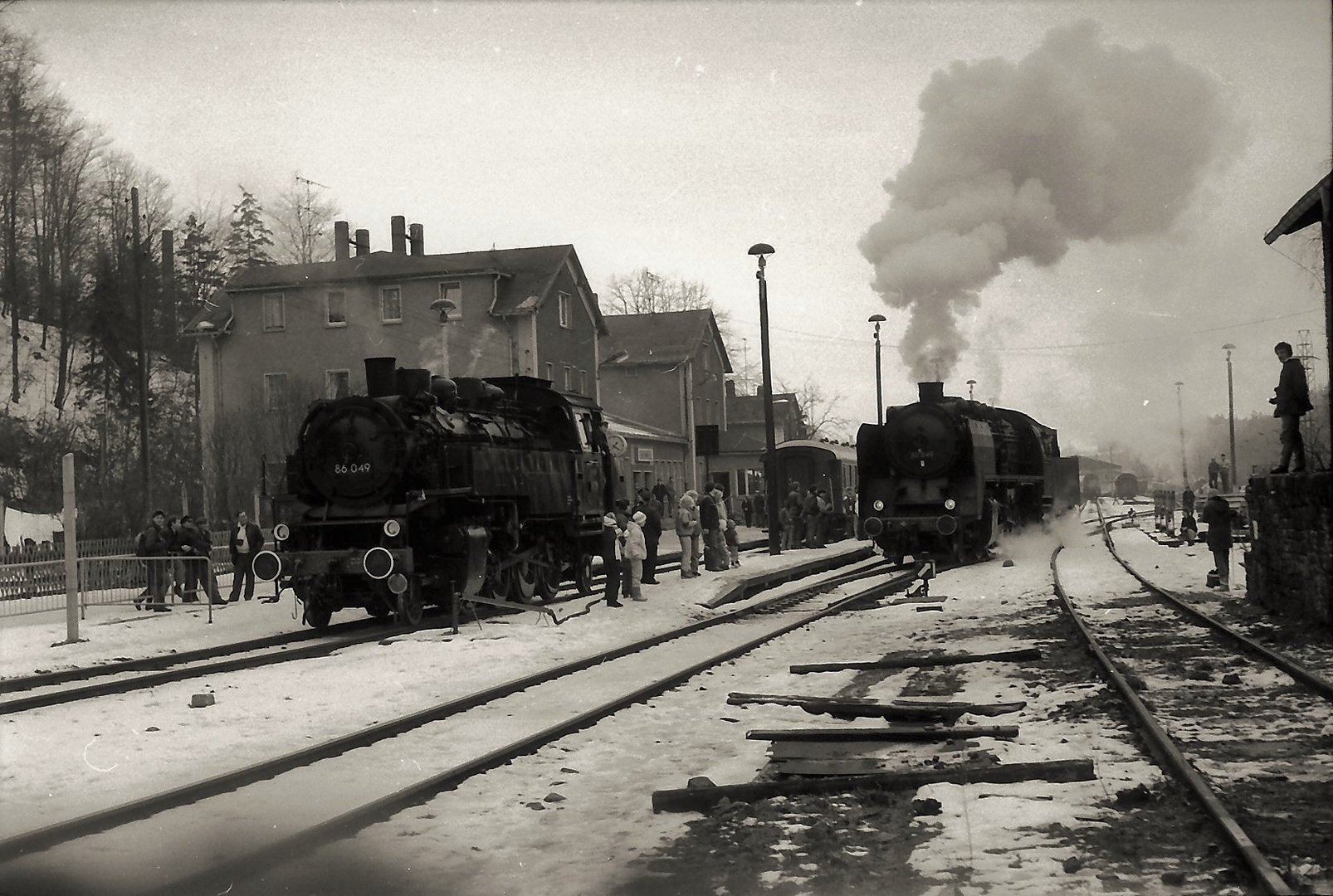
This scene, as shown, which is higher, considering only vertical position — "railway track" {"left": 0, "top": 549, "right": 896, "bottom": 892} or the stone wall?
the stone wall

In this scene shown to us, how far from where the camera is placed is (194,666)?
40.6ft

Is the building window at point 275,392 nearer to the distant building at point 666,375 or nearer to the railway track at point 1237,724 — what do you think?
the distant building at point 666,375

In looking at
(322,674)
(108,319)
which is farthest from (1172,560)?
(108,319)

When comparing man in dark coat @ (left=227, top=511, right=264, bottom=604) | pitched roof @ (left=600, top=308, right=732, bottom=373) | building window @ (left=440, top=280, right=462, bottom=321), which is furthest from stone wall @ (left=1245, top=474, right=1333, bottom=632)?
pitched roof @ (left=600, top=308, right=732, bottom=373)

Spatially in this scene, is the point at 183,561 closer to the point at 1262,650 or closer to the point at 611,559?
the point at 611,559

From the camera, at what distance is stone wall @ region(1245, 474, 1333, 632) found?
12516 mm

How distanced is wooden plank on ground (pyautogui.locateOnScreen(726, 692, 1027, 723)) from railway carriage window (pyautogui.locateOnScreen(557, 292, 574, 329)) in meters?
34.8

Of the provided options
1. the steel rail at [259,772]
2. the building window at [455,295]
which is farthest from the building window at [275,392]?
the steel rail at [259,772]

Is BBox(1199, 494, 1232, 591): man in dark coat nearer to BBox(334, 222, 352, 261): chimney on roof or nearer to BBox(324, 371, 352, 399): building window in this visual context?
BBox(324, 371, 352, 399): building window

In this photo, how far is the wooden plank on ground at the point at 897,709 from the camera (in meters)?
8.45

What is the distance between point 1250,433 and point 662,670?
7291 cm

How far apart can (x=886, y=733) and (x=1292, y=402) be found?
8632 mm

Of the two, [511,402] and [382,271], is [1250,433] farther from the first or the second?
[511,402]

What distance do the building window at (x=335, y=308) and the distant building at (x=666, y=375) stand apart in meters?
14.0
